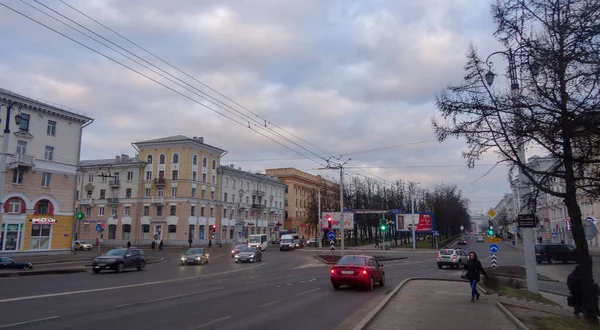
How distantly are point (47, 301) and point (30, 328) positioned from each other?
4.87 metres

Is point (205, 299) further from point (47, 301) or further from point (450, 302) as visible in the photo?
point (450, 302)

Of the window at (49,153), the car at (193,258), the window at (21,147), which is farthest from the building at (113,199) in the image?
the car at (193,258)

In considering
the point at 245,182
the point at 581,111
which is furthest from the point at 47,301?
the point at 245,182

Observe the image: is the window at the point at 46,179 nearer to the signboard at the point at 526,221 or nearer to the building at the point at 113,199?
the building at the point at 113,199

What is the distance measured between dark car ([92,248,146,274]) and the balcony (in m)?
20.5

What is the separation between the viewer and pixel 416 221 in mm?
62531

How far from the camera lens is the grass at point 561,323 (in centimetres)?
990

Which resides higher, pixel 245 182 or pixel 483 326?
pixel 245 182

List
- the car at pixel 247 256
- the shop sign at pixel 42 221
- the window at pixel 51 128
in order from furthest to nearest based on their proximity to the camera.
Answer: the window at pixel 51 128 < the shop sign at pixel 42 221 < the car at pixel 247 256

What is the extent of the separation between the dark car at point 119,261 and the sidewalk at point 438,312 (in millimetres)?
18690

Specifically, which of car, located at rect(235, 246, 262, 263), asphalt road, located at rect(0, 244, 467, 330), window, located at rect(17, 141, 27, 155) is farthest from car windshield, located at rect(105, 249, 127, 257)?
window, located at rect(17, 141, 27, 155)

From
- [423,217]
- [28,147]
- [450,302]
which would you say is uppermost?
[28,147]

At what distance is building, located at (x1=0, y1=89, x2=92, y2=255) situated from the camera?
43.0m

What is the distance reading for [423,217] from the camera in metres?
63.2
